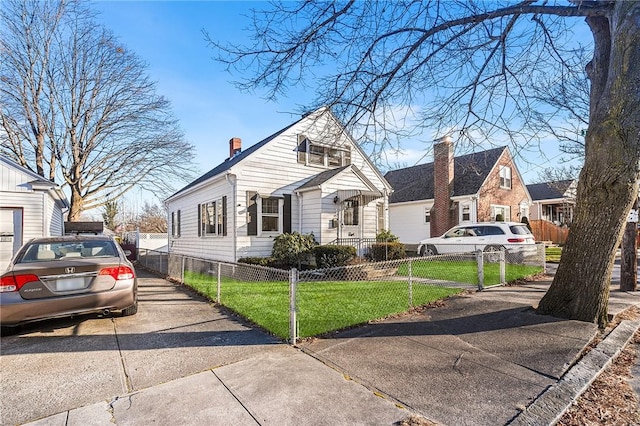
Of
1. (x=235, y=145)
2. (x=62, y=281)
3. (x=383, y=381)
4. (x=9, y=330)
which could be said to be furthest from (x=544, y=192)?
(x=9, y=330)

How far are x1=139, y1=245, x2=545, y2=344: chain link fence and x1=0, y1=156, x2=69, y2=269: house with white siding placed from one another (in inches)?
167

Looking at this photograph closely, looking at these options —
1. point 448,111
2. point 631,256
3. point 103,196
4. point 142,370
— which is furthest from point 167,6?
point 103,196

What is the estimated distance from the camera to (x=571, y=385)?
313 centimetres

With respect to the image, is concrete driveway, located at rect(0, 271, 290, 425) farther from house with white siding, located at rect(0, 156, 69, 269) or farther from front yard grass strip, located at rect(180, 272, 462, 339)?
house with white siding, located at rect(0, 156, 69, 269)

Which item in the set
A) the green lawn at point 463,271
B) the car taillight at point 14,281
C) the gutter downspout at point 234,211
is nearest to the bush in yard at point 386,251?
the green lawn at point 463,271

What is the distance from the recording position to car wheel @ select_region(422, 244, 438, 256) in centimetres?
1499

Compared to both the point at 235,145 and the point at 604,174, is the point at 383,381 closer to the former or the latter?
the point at 604,174

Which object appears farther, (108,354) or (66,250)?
(66,250)

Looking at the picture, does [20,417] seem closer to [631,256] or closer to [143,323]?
[143,323]

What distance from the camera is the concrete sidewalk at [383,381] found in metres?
2.63

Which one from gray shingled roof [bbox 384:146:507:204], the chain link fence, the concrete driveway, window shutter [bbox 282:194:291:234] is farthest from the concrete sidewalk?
gray shingled roof [bbox 384:146:507:204]

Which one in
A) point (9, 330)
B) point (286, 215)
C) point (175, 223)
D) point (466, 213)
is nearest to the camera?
point (9, 330)

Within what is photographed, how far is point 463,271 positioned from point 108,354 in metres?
9.72

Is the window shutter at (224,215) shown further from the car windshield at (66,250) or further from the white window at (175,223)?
the white window at (175,223)
